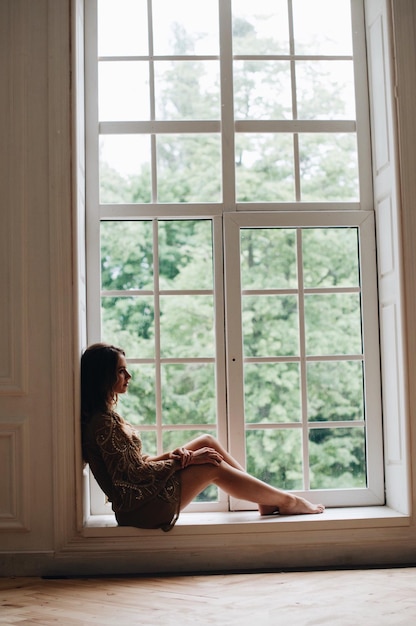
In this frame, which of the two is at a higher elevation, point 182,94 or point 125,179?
point 182,94

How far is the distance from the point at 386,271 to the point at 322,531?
130cm

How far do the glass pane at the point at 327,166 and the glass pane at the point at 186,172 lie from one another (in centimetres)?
106

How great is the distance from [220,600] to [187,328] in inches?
187

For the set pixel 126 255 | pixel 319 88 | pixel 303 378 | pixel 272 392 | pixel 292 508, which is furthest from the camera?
pixel 319 88

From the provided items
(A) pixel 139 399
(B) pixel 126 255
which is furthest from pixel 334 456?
(B) pixel 126 255

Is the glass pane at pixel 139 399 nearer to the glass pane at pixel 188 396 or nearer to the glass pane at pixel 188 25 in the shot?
the glass pane at pixel 188 396

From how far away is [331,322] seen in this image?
6953mm

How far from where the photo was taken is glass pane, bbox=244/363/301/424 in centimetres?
686

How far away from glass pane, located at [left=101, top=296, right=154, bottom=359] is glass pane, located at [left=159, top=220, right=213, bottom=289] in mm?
584

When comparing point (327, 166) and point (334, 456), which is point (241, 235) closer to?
point (334, 456)

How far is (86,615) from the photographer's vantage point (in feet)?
8.57

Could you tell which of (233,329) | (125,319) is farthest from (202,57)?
(125,319)

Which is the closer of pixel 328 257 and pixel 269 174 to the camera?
pixel 328 257

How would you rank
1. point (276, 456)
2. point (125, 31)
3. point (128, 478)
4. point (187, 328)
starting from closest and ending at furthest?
point (128, 478)
point (125, 31)
point (276, 456)
point (187, 328)
